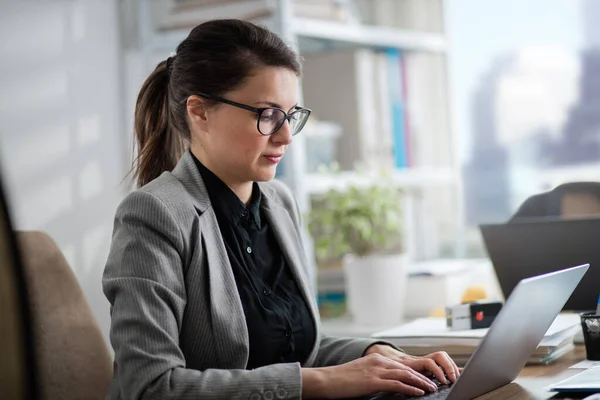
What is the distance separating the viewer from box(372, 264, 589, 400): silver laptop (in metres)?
0.98

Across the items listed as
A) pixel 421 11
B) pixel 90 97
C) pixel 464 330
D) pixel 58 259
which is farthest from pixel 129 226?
pixel 421 11

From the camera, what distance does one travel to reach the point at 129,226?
48.9 inches

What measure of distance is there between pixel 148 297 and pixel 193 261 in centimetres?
13

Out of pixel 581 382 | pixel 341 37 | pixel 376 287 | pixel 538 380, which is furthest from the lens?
pixel 341 37

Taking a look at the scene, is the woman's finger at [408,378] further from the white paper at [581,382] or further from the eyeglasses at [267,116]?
the eyeglasses at [267,116]

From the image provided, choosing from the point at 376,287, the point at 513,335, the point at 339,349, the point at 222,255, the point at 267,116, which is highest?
the point at 267,116

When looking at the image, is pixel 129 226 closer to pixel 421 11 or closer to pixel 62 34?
pixel 62 34

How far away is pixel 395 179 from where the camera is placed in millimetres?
3025

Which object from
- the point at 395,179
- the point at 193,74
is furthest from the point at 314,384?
the point at 395,179

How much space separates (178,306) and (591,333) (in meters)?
0.75

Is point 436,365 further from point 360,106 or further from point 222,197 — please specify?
point 360,106

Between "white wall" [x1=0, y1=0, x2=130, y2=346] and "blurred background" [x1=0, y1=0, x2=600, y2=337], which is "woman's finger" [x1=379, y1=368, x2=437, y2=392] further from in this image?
"white wall" [x1=0, y1=0, x2=130, y2=346]

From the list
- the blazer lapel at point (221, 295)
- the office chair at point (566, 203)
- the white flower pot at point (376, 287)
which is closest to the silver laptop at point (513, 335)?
the blazer lapel at point (221, 295)

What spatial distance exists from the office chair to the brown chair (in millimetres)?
1258
